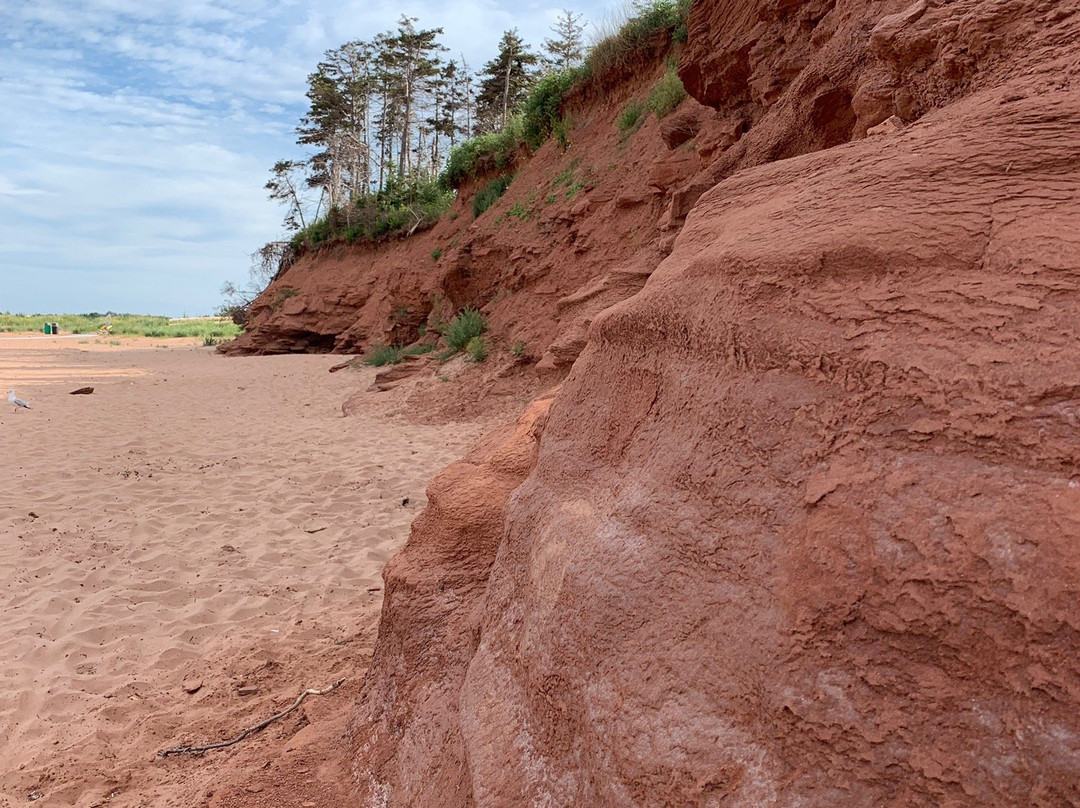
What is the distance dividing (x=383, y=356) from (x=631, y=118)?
6351 millimetres

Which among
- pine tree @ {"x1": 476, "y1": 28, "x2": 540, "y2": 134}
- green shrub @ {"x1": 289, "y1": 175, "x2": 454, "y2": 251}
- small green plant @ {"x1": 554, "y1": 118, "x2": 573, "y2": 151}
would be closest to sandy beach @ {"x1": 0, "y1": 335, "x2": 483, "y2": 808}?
small green plant @ {"x1": 554, "y1": 118, "x2": 573, "y2": 151}

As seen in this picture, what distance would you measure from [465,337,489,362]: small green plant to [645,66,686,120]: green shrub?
12.1ft

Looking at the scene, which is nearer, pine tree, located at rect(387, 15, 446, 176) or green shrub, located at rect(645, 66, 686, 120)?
green shrub, located at rect(645, 66, 686, 120)

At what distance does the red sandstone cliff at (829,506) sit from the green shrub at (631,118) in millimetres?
7917

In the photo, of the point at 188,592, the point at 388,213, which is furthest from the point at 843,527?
the point at 388,213

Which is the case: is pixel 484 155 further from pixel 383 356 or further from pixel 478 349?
pixel 478 349

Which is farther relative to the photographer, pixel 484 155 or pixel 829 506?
pixel 484 155

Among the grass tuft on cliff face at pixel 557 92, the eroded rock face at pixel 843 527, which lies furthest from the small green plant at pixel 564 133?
the eroded rock face at pixel 843 527

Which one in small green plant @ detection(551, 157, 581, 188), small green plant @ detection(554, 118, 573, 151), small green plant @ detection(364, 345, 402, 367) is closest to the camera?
small green plant @ detection(551, 157, 581, 188)

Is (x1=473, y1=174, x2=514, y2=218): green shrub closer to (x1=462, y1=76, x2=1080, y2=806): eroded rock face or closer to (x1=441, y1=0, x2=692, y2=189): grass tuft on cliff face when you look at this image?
(x1=441, y1=0, x2=692, y2=189): grass tuft on cliff face

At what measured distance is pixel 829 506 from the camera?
115cm

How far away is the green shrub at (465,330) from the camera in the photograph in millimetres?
10383

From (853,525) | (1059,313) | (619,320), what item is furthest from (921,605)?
(619,320)

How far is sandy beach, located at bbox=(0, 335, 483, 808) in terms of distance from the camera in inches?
98.3
